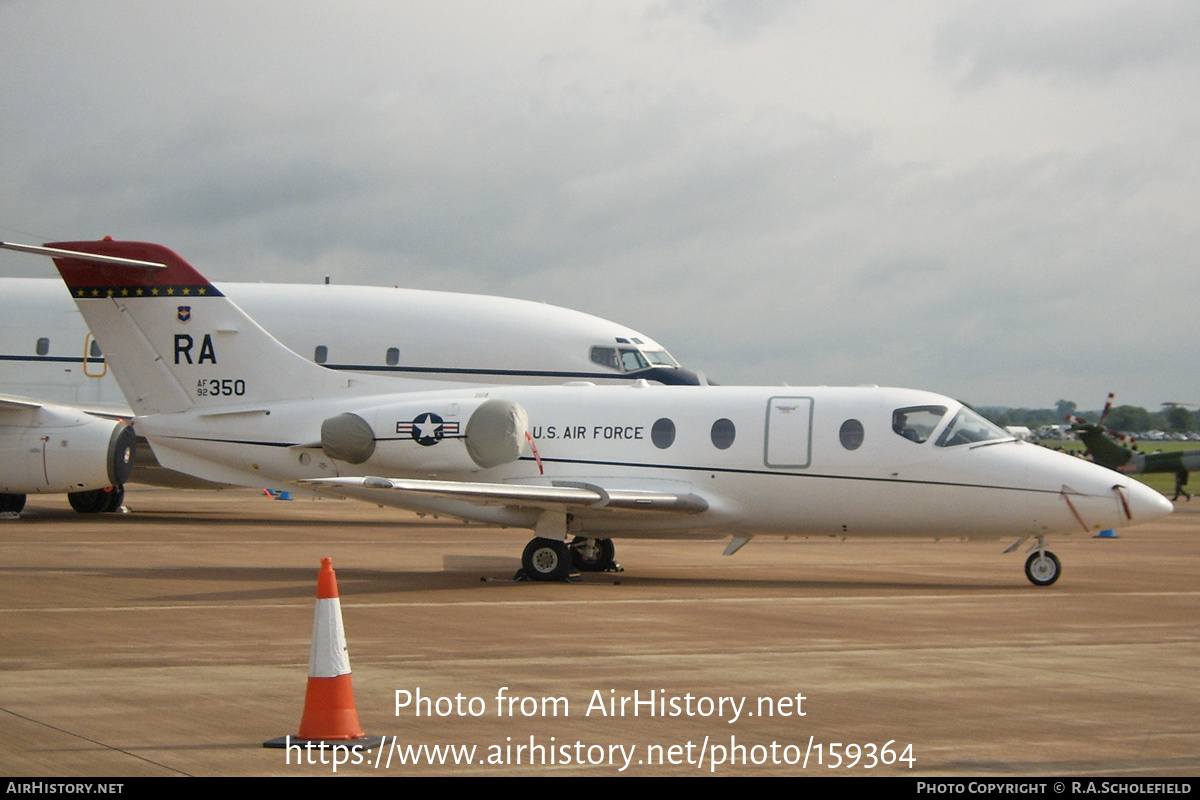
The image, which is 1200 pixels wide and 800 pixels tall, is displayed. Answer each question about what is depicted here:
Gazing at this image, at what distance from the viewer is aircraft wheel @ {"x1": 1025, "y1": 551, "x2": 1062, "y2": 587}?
1639 cm

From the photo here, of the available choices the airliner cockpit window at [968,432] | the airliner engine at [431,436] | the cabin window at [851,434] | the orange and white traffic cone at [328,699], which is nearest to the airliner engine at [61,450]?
the airliner engine at [431,436]

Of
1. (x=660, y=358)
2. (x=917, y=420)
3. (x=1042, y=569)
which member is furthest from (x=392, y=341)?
(x=1042, y=569)

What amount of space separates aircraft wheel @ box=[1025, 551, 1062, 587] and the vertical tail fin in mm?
9295

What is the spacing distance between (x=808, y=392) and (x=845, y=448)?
994 millimetres

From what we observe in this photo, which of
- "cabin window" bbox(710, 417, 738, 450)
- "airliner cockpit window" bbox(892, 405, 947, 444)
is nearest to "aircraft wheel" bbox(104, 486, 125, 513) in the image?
"cabin window" bbox(710, 417, 738, 450)

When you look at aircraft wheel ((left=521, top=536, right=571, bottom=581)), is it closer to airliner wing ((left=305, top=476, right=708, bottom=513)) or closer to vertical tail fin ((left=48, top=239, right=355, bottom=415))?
airliner wing ((left=305, top=476, right=708, bottom=513))

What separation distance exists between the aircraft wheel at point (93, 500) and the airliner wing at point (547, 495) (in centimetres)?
1383

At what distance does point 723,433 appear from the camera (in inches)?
669

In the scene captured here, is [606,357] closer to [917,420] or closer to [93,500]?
[93,500]

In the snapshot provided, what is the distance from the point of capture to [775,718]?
8.03m

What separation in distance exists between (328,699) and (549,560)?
9.29 meters

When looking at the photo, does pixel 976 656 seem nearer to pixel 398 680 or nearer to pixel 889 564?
pixel 398 680

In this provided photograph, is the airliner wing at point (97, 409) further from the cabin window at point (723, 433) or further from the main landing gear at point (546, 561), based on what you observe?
the cabin window at point (723, 433)
